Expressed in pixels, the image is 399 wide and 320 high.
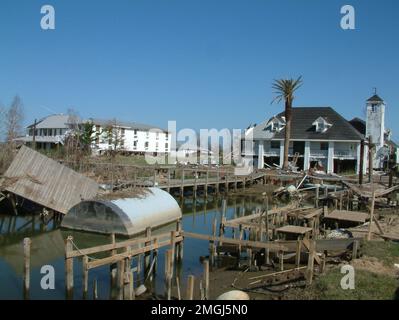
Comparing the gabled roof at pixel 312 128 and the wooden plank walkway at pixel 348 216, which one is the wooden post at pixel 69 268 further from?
the gabled roof at pixel 312 128

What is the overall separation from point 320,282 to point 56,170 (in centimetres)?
1866

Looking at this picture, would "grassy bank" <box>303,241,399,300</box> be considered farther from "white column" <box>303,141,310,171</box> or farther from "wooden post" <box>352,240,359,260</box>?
"white column" <box>303,141,310,171</box>

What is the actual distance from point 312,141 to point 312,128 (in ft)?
8.42

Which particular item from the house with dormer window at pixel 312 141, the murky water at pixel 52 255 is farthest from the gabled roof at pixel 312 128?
the murky water at pixel 52 255

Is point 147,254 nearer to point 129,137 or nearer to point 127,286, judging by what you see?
point 127,286

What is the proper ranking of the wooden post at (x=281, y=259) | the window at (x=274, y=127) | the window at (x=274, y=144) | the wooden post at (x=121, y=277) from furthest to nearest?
the window at (x=274, y=127), the window at (x=274, y=144), the wooden post at (x=281, y=259), the wooden post at (x=121, y=277)

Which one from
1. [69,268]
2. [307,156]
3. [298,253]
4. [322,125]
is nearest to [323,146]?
[307,156]

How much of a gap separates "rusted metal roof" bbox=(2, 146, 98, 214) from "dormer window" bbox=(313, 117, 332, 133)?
41.1 metres

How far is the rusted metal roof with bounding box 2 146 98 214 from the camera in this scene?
85.0ft

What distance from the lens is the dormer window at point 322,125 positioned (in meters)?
60.8

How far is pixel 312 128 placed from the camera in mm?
62594

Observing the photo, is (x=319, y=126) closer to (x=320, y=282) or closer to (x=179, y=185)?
(x=179, y=185)

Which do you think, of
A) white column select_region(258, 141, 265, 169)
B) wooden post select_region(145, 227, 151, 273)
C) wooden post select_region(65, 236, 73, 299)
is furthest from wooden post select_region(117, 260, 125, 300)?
white column select_region(258, 141, 265, 169)
